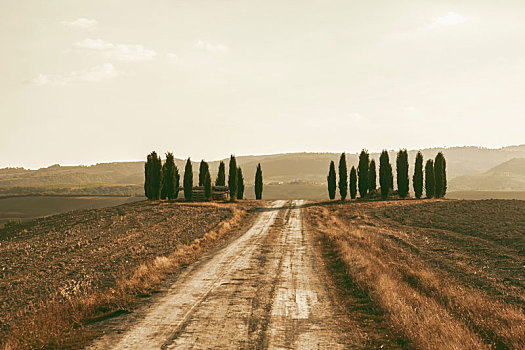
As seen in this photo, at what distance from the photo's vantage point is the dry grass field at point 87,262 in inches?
326

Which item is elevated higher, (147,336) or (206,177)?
(206,177)

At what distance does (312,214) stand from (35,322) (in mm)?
30245

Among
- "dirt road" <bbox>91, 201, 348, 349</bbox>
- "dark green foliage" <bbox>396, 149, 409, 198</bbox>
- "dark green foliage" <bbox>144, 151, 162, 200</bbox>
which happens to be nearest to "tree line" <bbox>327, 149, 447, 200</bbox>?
"dark green foliage" <bbox>396, 149, 409, 198</bbox>

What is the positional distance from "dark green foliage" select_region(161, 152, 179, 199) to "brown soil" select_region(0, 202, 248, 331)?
19.7 ft

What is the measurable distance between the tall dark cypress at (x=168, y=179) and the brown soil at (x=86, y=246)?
6002mm

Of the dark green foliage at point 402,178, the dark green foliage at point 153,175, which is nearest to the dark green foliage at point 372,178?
the dark green foliage at point 402,178

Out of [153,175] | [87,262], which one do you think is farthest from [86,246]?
[153,175]

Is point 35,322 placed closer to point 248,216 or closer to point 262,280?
point 262,280

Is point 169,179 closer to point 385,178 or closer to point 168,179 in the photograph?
point 168,179

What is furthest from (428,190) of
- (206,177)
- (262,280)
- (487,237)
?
(262,280)

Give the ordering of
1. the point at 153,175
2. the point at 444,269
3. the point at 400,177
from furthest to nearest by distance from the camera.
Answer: the point at 400,177
the point at 153,175
the point at 444,269

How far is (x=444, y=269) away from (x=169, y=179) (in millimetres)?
37121

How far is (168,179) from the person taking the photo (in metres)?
46.8

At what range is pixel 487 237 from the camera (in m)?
23.5
